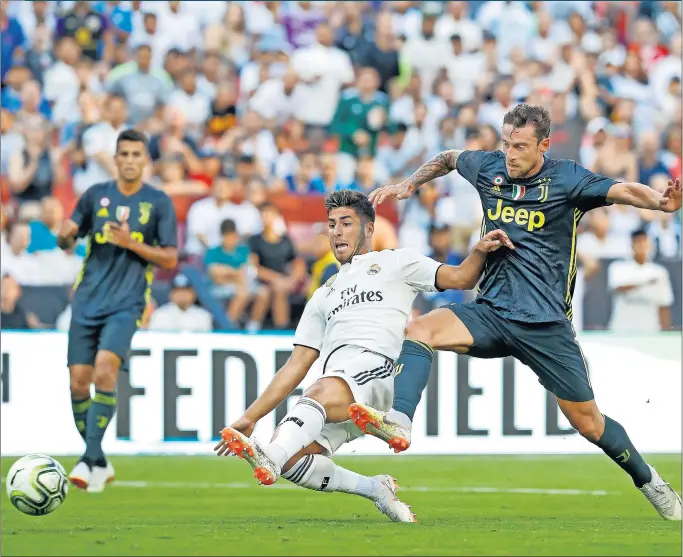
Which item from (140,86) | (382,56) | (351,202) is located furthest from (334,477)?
(382,56)

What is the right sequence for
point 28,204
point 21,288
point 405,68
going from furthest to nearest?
point 405,68 → point 28,204 → point 21,288

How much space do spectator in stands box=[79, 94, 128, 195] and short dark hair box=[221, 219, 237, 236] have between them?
1.71m

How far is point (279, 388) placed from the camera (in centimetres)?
762

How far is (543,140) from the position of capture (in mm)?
7676

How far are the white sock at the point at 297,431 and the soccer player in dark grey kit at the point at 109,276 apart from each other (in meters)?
3.05

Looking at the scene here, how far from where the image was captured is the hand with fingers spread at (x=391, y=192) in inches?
305

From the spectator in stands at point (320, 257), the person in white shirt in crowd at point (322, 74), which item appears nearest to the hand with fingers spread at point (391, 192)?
the spectator in stands at point (320, 257)

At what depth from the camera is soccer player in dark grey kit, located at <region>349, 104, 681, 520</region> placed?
25.0 ft

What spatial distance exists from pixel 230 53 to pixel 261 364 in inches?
261

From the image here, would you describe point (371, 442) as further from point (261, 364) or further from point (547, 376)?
point (547, 376)

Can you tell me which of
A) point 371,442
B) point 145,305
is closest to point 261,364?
point 371,442

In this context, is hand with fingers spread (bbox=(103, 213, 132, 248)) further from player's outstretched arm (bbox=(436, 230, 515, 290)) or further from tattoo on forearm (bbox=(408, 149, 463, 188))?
player's outstretched arm (bbox=(436, 230, 515, 290))

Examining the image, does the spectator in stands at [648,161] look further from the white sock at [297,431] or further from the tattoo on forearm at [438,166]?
the white sock at [297,431]

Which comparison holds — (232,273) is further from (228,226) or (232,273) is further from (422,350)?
(422,350)
